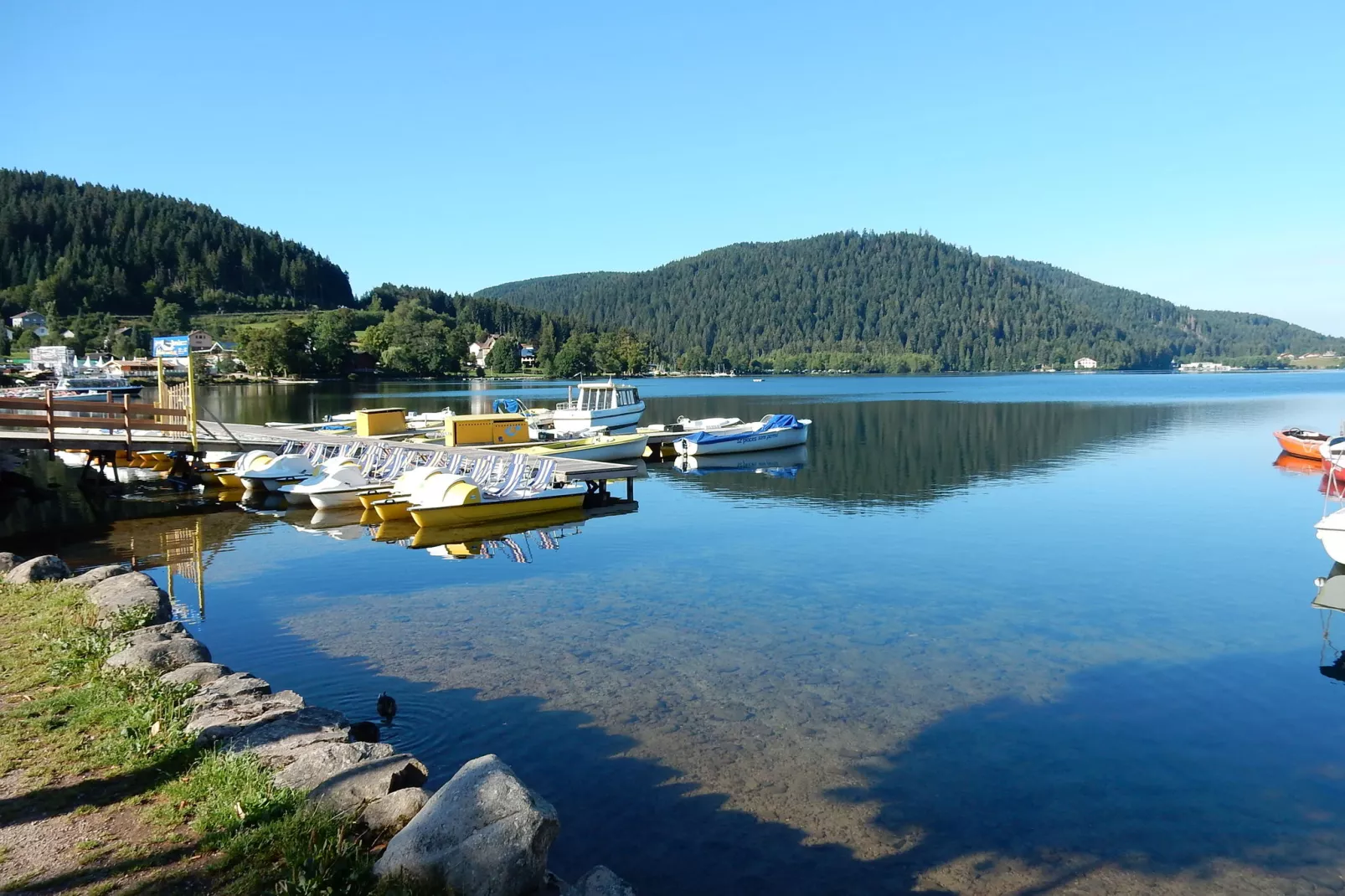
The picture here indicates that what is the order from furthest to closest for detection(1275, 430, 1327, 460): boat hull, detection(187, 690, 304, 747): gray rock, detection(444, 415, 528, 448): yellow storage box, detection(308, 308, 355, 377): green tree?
1. detection(308, 308, 355, 377): green tree
2. detection(1275, 430, 1327, 460): boat hull
3. detection(444, 415, 528, 448): yellow storage box
4. detection(187, 690, 304, 747): gray rock

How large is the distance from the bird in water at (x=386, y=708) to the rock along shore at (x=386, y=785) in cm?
112

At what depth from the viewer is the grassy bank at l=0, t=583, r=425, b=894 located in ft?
17.9

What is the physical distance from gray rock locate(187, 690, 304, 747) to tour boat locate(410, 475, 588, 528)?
14579 millimetres

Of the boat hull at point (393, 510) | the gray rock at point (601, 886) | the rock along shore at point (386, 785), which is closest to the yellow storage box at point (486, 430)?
the boat hull at point (393, 510)

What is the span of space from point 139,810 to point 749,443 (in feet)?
130

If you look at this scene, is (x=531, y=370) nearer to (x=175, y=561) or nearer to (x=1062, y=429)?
(x=1062, y=429)

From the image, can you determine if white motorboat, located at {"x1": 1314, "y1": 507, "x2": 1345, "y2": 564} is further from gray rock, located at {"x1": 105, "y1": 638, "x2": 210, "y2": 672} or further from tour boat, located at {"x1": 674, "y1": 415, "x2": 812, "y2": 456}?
tour boat, located at {"x1": 674, "y1": 415, "x2": 812, "y2": 456}

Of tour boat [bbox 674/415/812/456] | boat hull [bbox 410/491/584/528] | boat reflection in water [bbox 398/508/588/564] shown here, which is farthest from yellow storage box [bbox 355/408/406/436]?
boat reflection in water [bbox 398/508/588/564]

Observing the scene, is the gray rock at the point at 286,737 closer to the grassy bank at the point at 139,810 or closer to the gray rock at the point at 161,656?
the grassy bank at the point at 139,810

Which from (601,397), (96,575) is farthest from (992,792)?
(601,397)

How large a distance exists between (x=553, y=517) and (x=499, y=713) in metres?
15.1

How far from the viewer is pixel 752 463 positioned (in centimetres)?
4250

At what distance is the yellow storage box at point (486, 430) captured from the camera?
36062 millimetres

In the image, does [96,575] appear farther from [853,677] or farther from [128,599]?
[853,677]
